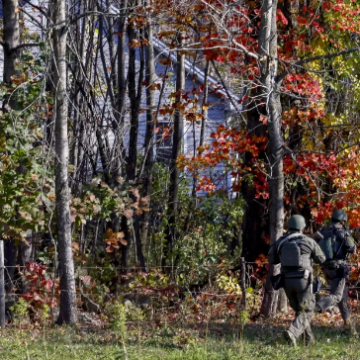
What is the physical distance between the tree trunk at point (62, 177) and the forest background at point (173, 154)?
2cm

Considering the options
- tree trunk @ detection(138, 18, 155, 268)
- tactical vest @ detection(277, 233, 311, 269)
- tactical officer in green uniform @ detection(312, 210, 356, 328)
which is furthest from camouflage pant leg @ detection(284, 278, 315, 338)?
tree trunk @ detection(138, 18, 155, 268)

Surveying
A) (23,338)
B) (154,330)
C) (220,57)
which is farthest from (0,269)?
(220,57)

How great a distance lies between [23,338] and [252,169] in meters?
7.31

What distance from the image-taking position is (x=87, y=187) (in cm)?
1166

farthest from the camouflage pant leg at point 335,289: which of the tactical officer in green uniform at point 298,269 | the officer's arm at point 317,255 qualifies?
the officer's arm at point 317,255

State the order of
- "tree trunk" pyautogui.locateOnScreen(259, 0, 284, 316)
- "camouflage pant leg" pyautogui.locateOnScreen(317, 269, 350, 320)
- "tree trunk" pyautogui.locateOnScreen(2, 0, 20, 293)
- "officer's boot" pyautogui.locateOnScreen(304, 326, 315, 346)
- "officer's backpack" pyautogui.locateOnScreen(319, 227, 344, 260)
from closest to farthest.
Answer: "officer's boot" pyautogui.locateOnScreen(304, 326, 315, 346)
"camouflage pant leg" pyautogui.locateOnScreen(317, 269, 350, 320)
"officer's backpack" pyautogui.locateOnScreen(319, 227, 344, 260)
"tree trunk" pyautogui.locateOnScreen(2, 0, 20, 293)
"tree trunk" pyautogui.locateOnScreen(259, 0, 284, 316)

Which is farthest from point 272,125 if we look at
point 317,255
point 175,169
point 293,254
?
point 293,254

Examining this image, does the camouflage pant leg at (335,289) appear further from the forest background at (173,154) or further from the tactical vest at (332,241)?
the forest background at (173,154)

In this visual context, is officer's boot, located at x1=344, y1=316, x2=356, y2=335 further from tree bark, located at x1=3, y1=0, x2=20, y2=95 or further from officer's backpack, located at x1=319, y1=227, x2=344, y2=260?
tree bark, located at x1=3, y1=0, x2=20, y2=95

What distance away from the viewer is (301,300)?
1016 cm

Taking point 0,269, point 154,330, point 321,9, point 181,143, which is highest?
point 321,9

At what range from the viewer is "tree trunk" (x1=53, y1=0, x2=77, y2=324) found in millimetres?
11188

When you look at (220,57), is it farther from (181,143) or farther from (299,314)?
(299,314)

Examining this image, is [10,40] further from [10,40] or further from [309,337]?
[309,337]
